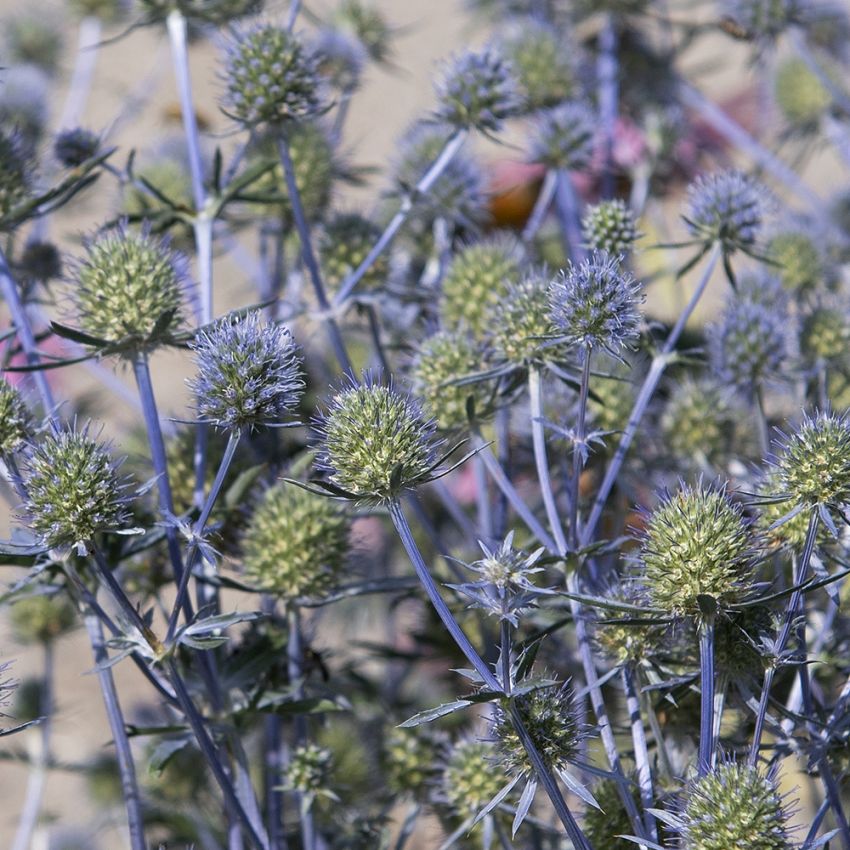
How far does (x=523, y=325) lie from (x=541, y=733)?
1.61 feet

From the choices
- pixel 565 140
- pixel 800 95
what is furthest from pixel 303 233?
pixel 800 95

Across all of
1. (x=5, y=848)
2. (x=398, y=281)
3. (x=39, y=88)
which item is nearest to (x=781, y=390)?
(x=398, y=281)

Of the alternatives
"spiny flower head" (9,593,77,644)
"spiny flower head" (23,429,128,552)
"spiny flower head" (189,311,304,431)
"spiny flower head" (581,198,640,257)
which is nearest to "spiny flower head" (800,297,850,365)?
"spiny flower head" (581,198,640,257)

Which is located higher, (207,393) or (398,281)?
(398,281)

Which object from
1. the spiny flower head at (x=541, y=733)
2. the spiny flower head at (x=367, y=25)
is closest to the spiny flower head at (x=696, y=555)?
the spiny flower head at (x=541, y=733)

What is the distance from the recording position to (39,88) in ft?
7.40

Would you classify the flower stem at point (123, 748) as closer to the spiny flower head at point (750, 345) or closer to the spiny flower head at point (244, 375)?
the spiny flower head at point (244, 375)

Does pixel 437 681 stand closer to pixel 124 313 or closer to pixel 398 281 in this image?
pixel 398 281

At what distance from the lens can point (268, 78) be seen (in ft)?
5.06

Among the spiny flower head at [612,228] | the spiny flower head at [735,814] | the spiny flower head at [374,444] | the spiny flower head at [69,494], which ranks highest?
the spiny flower head at [612,228]

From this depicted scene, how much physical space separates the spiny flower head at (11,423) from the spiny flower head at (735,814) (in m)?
0.77

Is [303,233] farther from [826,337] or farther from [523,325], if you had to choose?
[826,337]

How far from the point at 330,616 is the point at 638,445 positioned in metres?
1.13

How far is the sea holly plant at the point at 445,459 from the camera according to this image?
1114 mm
